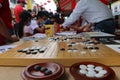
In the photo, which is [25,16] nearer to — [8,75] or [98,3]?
[98,3]

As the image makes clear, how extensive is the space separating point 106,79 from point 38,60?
0.99 ft

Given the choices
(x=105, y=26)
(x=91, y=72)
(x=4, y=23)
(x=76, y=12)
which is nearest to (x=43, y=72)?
Result: (x=91, y=72)

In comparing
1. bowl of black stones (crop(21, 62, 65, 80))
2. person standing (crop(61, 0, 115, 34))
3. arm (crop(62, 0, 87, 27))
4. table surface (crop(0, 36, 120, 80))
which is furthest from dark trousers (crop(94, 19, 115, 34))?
bowl of black stones (crop(21, 62, 65, 80))

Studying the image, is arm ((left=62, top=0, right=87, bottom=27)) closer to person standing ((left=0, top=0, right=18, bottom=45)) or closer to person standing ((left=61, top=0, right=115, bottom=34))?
person standing ((left=61, top=0, right=115, bottom=34))

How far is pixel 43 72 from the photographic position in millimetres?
539

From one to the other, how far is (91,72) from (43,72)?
15 centimetres

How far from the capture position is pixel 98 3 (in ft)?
6.88

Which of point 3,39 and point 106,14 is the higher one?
point 106,14

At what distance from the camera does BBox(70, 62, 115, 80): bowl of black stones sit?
0.50 metres

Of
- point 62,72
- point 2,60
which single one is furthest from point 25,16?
point 62,72

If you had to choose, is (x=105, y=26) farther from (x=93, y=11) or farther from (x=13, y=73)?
(x=13, y=73)

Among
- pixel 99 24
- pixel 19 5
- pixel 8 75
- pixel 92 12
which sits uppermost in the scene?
pixel 19 5

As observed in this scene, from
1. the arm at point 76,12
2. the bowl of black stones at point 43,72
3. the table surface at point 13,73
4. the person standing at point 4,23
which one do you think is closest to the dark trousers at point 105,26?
the arm at point 76,12

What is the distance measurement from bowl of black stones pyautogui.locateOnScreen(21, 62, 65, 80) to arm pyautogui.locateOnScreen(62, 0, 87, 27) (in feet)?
4.35
